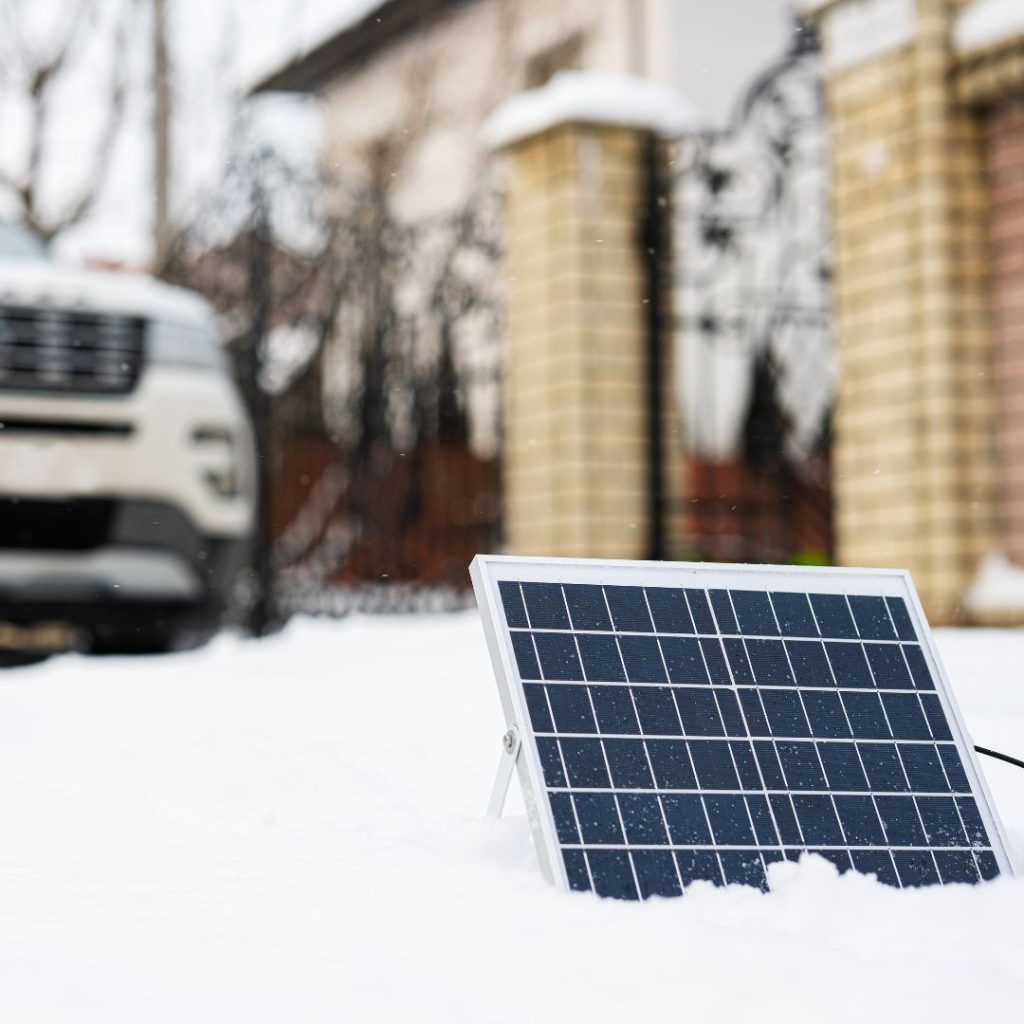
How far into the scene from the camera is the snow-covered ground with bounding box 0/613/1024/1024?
1912 mm

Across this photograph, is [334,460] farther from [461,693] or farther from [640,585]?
[640,585]

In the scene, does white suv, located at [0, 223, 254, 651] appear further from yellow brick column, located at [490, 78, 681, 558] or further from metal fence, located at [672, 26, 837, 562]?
metal fence, located at [672, 26, 837, 562]

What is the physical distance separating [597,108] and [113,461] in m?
3.47

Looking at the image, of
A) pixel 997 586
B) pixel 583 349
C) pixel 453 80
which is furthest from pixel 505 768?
pixel 453 80

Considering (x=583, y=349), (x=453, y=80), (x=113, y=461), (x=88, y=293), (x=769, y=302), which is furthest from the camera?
(x=453, y=80)

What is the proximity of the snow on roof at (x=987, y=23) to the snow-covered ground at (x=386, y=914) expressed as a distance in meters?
3.56

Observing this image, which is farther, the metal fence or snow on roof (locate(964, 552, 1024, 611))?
the metal fence

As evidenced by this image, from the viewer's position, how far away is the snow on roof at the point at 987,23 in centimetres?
646

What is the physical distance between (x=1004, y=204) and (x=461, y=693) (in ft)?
12.0

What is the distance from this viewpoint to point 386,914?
7.58 feet

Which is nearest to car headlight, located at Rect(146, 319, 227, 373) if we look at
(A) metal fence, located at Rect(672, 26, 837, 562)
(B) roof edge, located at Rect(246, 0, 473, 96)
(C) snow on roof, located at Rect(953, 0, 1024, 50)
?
(A) metal fence, located at Rect(672, 26, 837, 562)

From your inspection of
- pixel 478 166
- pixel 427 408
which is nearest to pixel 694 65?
pixel 478 166

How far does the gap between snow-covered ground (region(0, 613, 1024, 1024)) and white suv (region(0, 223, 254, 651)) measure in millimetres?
1808

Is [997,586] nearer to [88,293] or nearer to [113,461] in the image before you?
[113,461]
